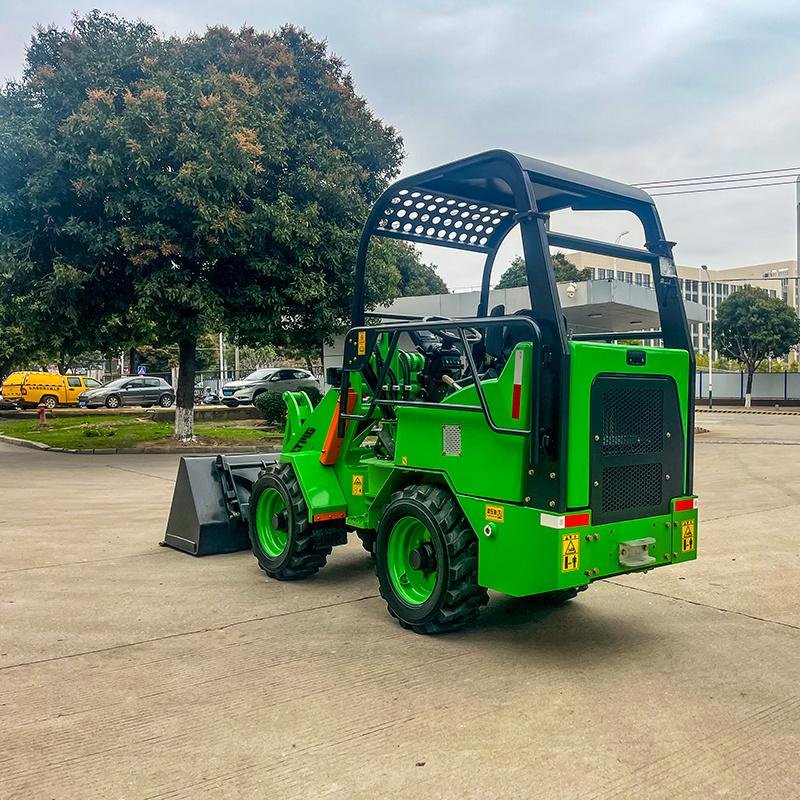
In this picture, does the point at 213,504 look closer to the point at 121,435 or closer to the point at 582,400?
the point at 582,400

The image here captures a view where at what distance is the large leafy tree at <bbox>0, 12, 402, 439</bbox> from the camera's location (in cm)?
1457

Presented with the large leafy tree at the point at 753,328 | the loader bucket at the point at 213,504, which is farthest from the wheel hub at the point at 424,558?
the large leafy tree at the point at 753,328

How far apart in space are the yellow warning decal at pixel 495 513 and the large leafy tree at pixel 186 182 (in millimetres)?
11304

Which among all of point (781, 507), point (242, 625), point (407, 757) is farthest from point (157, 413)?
point (407, 757)

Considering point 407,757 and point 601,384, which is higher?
point 601,384

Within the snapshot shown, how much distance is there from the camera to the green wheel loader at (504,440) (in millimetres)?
4453

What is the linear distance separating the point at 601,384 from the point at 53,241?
13543 mm

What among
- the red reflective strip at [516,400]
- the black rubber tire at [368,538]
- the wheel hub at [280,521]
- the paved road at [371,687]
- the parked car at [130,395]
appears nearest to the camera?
the paved road at [371,687]

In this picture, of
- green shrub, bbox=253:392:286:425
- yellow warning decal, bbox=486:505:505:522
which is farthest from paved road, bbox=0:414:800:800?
green shrub, bbox=253:392:286:425

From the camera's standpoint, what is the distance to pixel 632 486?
4.79 metres

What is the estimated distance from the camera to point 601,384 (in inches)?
181

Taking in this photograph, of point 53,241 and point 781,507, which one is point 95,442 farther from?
point 781,507

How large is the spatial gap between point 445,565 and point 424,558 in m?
0.30

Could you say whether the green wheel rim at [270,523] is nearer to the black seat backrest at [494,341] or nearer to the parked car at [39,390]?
the black seat backrest at [494,341]
